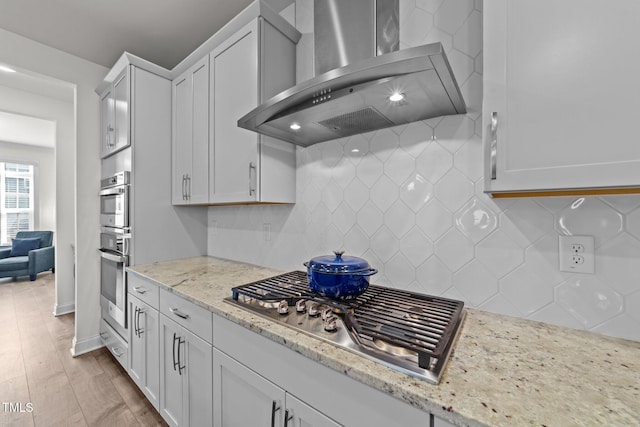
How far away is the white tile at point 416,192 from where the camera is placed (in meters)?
1.22

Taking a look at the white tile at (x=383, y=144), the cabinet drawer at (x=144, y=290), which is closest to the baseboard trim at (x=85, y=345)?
the cabinet drawer at (x=144, y=290)

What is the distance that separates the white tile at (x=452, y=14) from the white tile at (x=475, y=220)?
75cm

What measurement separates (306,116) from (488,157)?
0.76 metres

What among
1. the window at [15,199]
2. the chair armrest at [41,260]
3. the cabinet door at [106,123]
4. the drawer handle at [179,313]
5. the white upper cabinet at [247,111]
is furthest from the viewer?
the window at [15,199]

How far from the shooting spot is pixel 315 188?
1644 mm

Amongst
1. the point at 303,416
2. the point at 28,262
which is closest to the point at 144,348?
the point at 303,416

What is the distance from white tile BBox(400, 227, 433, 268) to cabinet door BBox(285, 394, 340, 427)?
29.0 inches

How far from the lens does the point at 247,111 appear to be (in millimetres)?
1559

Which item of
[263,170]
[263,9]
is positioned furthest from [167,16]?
[263,170]

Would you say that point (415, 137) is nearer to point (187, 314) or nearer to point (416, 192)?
point (416, 192)

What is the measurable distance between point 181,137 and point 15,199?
6823mm

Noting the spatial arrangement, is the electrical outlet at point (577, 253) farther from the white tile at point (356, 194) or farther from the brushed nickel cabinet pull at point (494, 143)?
the white tile at point (356, 194)

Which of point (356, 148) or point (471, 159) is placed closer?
point (471, 159)

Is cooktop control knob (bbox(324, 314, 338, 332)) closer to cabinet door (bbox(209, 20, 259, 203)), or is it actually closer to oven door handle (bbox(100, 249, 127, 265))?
cabinet door (bbox(209, 20, 259, 203))
